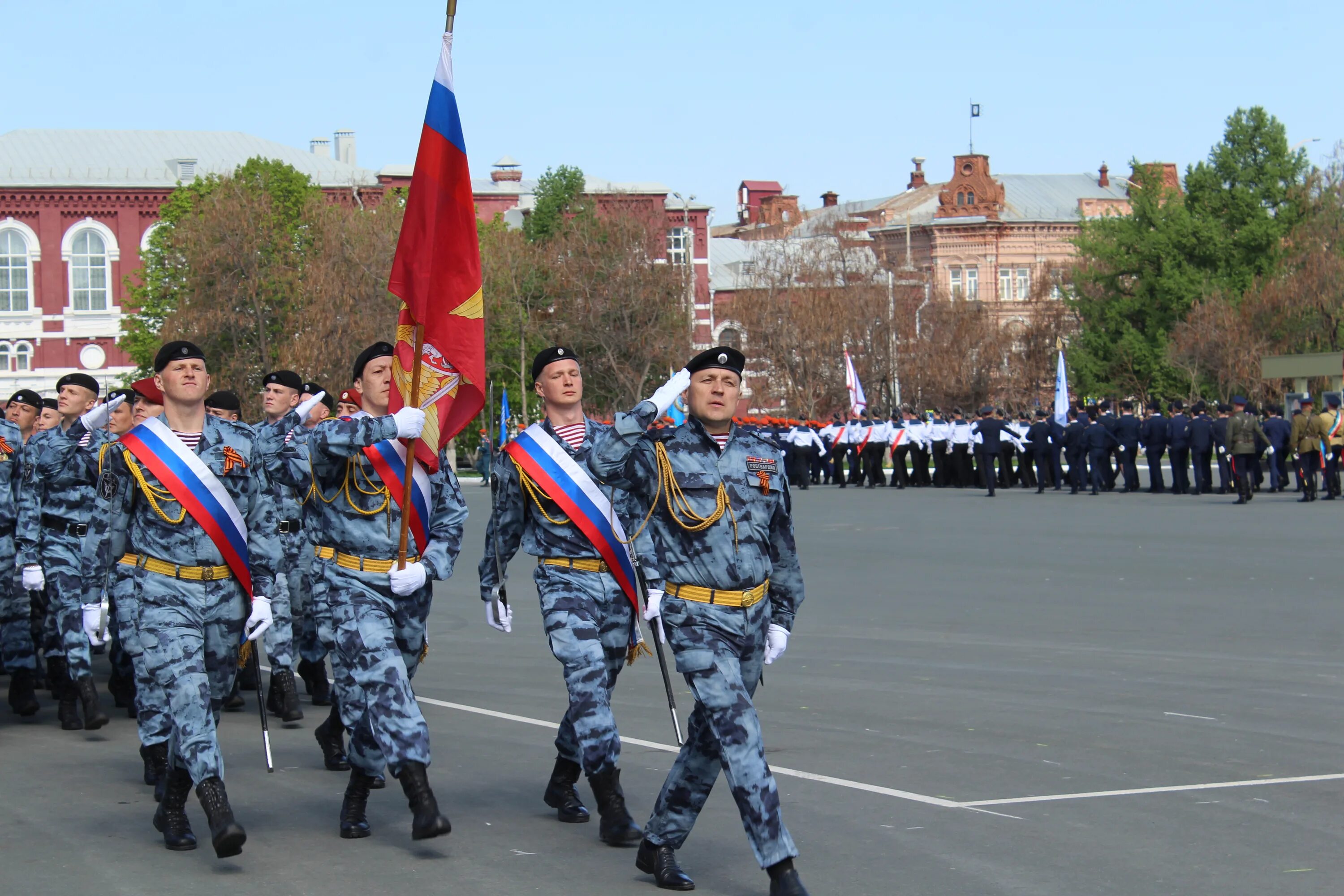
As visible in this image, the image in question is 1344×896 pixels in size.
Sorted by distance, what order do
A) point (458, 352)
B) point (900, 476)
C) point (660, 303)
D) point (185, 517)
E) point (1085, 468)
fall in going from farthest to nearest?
point (660, 303), point (900, 476), point (1085, 468), point (458, 352), point (185, 517)

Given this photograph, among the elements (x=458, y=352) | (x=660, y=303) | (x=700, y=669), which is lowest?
(x=700, y=669)

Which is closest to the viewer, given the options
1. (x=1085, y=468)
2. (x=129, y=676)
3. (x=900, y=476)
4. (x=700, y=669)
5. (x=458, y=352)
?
(x=700, y=669)

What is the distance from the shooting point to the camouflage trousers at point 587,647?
281 inches

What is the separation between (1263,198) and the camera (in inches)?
2781

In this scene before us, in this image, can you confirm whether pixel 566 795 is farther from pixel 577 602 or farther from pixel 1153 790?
pixel 1153 790

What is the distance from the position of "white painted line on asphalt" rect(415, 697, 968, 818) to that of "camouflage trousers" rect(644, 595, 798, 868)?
5.35 feet

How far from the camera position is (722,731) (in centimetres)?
602

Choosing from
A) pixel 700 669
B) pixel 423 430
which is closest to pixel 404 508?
pixel 423 430

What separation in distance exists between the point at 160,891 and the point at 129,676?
4.90 meters

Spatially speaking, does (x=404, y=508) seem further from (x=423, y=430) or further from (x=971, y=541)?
(x=971, y=541)

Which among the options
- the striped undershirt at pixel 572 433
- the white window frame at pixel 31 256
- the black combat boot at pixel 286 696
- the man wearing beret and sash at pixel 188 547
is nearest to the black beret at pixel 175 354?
the man wearing beret and sash at pixel 188 547

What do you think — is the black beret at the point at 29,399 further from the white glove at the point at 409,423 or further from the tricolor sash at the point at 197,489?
the white glove at the point at 409,423

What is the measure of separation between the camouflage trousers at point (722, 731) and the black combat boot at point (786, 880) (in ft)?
0.07

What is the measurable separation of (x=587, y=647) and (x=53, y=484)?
4825 millimetres
